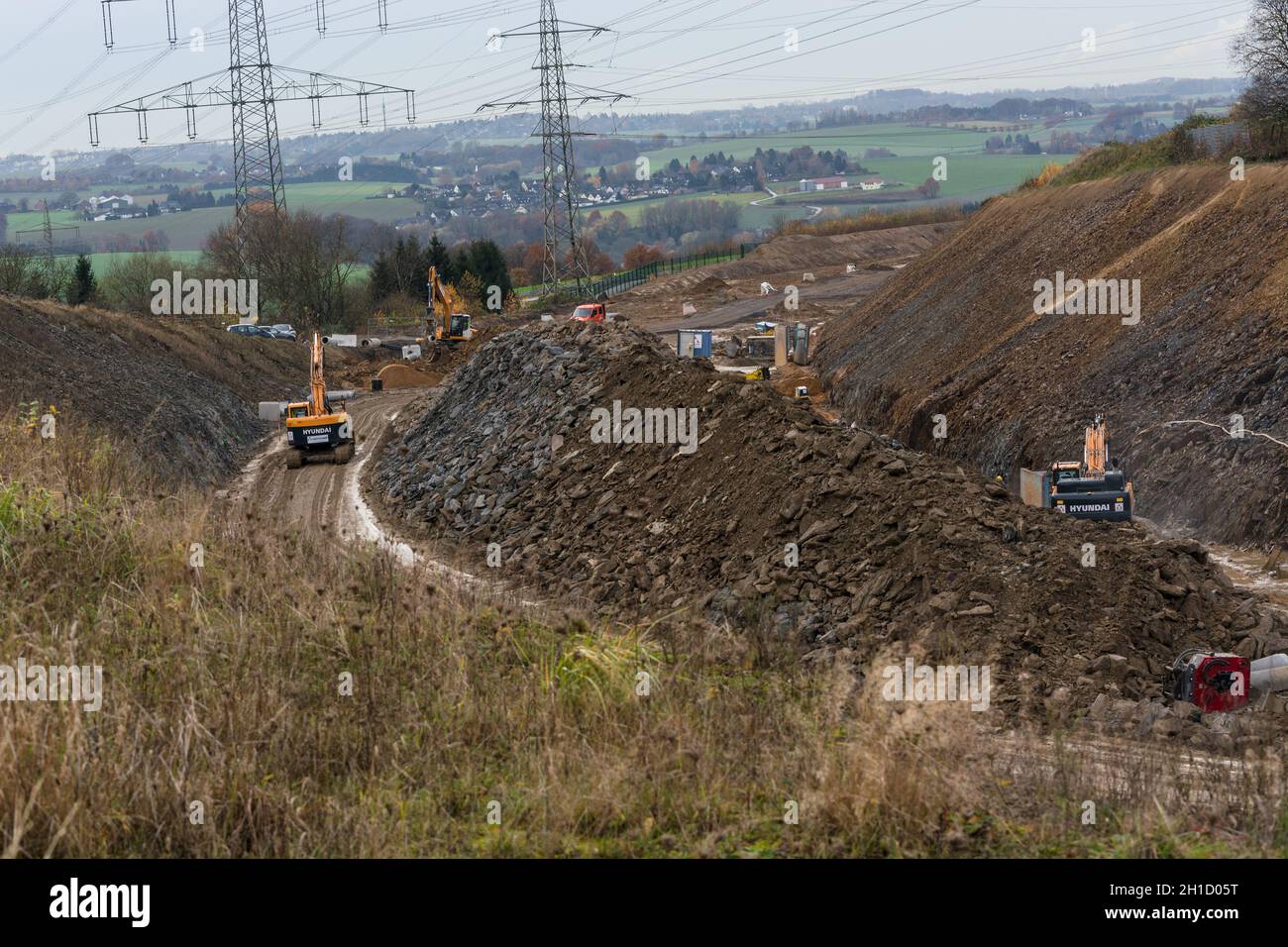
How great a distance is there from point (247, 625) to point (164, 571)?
1.83 metres

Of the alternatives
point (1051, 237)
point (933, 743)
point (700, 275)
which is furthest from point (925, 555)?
point (700, 275)

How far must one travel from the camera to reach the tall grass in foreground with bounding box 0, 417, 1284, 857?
22.0 feet

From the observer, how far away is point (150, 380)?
128ft

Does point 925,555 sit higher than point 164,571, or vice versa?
point 164,571

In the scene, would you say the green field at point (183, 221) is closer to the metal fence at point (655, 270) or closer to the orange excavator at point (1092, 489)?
the metal fence at point (655, 270)

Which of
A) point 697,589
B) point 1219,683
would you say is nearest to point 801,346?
point 697,589

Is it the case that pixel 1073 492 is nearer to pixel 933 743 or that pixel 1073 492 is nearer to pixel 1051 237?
pixel 933 743

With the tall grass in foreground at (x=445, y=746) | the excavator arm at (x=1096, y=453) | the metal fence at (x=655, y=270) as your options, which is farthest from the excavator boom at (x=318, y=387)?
the metal fence at (x=655, y=270)

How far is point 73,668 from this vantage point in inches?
332

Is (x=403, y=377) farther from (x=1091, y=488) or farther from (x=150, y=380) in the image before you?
(x=1091, y=488)

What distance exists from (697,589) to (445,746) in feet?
36.6

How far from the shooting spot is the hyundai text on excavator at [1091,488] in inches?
830

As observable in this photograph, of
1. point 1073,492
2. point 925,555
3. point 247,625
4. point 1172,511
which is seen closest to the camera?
point 247,625
